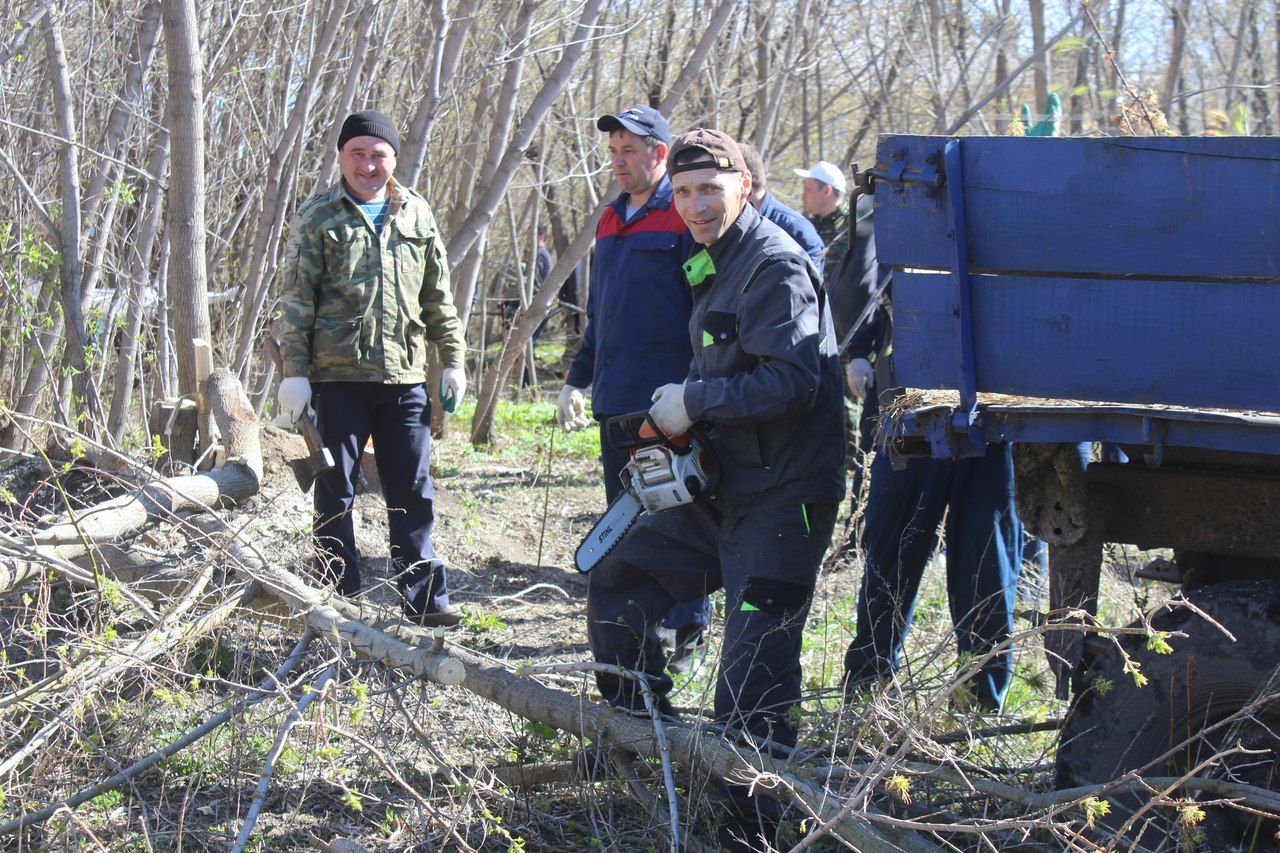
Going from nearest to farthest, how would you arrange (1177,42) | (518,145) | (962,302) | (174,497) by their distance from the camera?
(962,302) → (174,497) → (518,145) → (1177,42)

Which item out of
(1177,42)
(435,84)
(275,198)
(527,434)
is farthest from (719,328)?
(1177,42)

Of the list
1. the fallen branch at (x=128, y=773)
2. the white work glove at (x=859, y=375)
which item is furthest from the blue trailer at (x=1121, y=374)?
the white work glove at (x=859, y=375)

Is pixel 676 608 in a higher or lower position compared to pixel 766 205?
lower

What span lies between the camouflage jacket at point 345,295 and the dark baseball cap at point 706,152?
1954 millimetres

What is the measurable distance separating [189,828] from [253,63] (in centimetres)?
520

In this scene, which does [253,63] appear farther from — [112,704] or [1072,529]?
[1072,529]

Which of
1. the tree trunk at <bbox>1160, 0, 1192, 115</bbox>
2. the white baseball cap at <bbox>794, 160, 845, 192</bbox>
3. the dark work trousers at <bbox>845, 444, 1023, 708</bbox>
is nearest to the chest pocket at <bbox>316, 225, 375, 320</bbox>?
the dark work trousers at <bbox>845, 444, 1023, 708</bbox>

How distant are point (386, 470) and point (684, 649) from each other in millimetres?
1519

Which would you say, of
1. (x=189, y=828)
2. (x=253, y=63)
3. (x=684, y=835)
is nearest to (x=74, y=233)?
(x=253, y=63)

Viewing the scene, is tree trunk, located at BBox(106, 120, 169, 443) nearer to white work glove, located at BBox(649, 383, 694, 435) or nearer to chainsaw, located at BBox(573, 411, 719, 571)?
chainsaw, located at BBox(573, 411, 719, 571)

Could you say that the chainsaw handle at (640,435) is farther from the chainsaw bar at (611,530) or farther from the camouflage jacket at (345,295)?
the camouflage jacket at (345,295)

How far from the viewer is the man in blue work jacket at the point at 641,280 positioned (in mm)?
4988

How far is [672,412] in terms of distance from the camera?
3.47m

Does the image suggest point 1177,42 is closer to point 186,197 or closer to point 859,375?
point 859,375
